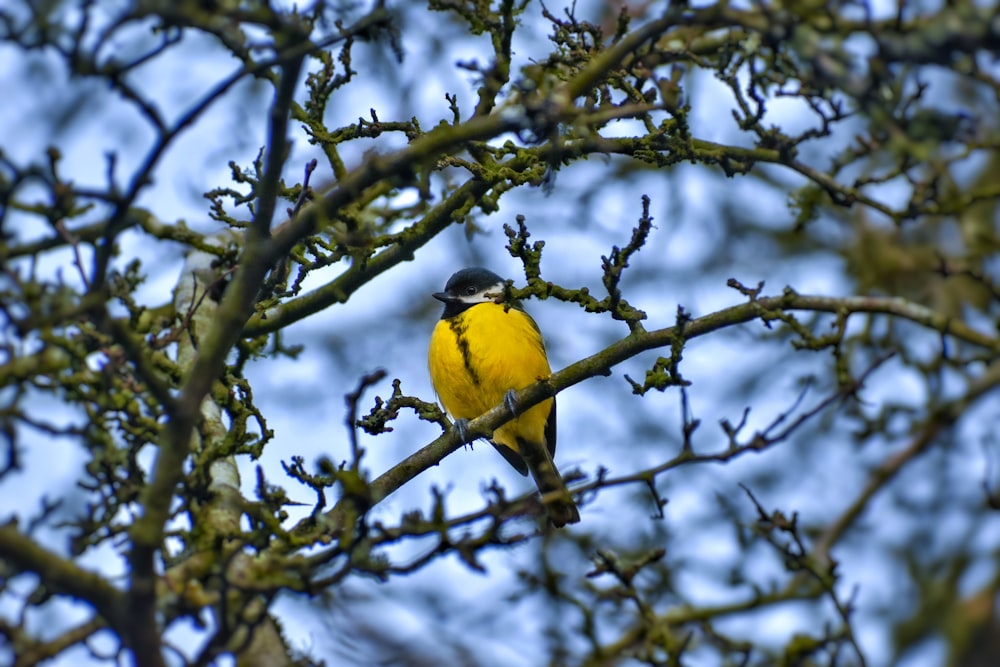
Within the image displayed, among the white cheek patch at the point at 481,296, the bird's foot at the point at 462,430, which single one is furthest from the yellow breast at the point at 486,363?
the bird's foot at the point at 462,430

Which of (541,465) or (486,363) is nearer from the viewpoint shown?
(541,465)

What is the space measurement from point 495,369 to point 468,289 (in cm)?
104

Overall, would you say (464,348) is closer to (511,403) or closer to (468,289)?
(468,289)

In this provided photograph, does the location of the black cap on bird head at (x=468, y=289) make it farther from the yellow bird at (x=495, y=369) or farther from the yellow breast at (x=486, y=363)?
the yellow breast at (x=486, y=363)

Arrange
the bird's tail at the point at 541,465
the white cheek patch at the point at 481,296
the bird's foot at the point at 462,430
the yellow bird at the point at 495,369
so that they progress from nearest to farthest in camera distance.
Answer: the bird's foot at the point at 462,430 < the bird's tail at the point at 541,465 < the yellow bird at the point at 495,369 < the white cheek patch at the point at 481,296

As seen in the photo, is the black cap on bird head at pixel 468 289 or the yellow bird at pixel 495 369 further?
the black cap on bird head at pixel 468 289

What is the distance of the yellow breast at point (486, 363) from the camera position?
22.8 ft

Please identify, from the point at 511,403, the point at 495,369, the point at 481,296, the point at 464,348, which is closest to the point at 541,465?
the point at 495,369

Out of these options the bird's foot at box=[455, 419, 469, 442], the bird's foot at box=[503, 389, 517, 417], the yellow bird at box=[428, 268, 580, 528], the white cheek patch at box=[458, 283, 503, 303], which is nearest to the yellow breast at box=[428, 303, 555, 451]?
the yellow bird at box=[428, 268, 580, 528]

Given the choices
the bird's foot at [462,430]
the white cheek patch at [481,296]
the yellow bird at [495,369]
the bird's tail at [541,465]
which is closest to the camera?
the bird's foot at [462,430]

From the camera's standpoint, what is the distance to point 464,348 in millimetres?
7031

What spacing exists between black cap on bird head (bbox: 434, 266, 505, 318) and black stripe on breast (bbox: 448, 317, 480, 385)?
510 mm

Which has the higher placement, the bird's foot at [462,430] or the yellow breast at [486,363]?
the yellow breast at [486,363]

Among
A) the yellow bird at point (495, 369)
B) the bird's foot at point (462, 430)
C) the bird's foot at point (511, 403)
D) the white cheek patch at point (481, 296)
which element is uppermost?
the white cheek patch at point (481, 296)
